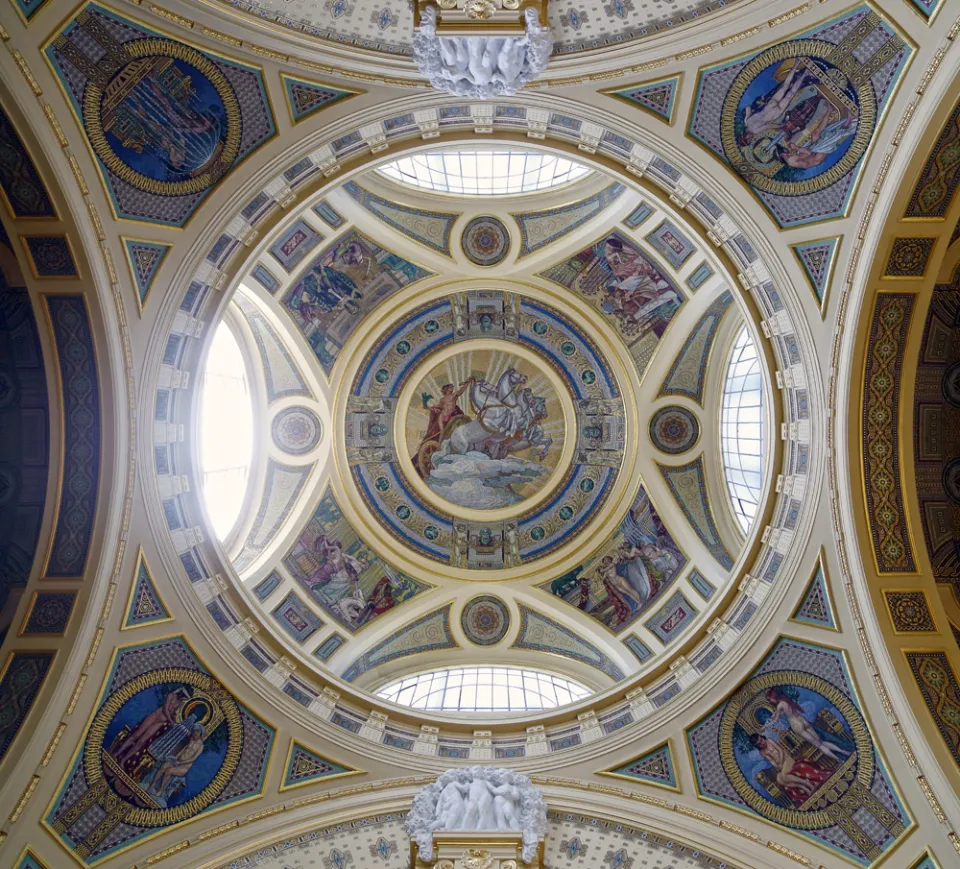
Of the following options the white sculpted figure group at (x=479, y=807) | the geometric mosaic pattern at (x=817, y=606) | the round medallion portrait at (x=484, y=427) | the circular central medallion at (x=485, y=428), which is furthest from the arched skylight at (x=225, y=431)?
the geometric mosaic pattern at (x=817, y=606)

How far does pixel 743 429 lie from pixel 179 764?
14.9m

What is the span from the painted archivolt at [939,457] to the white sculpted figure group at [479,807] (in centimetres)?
831

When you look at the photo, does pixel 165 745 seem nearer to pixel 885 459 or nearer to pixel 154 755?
pixel 154 755

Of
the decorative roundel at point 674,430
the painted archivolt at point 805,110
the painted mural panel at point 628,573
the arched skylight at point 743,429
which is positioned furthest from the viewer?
the decorative roundel at point 674,430

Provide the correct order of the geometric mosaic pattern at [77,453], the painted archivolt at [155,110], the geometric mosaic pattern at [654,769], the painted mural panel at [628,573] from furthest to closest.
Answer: the painted mural panel at [628,573]
the geometric mosaic pattern at [654,769]
the geometric mosaic pattern at [77,453]
the painted archivolt at [155,110]

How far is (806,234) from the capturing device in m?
14.5

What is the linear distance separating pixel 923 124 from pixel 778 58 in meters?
2.42

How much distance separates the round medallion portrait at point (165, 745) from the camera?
1476 centimetres

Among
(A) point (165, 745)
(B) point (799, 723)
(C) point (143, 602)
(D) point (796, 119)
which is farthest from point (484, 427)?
(D) point (796, 119)

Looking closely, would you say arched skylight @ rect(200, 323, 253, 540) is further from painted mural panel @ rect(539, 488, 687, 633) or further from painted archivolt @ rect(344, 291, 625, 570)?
painted mural panel @ rect(539, 488, 687, 633)

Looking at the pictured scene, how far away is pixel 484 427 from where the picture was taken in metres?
24.9

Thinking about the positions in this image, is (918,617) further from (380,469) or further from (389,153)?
(380,469)

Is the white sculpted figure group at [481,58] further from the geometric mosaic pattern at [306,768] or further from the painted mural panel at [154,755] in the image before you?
the geometric mosaic pattern at [306,768]

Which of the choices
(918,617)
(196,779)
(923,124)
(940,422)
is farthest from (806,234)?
(196,779)
